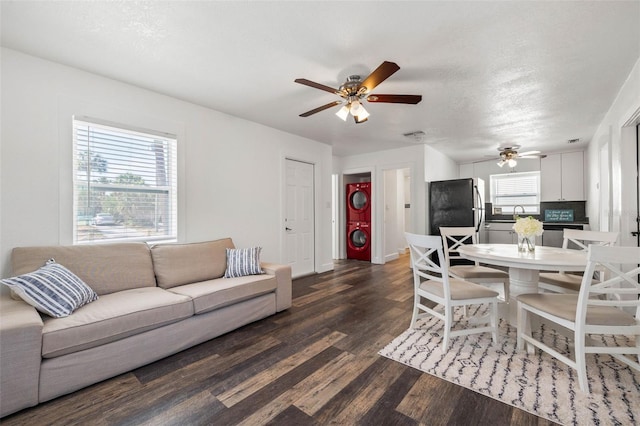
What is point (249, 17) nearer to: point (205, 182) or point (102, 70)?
point (102, 70)

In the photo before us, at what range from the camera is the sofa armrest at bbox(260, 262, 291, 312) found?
304 centimetres

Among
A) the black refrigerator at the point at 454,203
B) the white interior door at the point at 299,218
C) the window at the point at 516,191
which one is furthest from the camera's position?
the window at the point at 516,191

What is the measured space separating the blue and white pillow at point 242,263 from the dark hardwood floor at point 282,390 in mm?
636

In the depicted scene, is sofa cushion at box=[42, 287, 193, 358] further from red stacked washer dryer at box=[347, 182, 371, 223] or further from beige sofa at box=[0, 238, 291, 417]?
red stacked washer dryer at box=[347, 182, 371, 223]

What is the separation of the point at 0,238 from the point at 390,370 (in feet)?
10.4

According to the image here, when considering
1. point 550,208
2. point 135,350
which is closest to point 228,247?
point 135,350

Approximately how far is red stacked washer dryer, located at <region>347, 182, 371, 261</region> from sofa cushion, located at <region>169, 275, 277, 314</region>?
3547 millimetres

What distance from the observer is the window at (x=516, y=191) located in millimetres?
6340

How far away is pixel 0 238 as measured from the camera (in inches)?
84.0

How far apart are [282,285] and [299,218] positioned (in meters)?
1.82

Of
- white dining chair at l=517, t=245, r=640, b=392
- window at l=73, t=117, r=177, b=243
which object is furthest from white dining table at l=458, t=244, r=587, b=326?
window at l=73, t=117, r=177, b=243

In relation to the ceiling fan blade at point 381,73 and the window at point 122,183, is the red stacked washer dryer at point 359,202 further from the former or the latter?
the window at point 122,183

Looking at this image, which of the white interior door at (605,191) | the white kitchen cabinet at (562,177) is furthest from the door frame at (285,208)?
the white kitchen cabinet at (562,177)

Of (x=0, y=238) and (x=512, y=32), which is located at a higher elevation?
(x=512, y=32)
